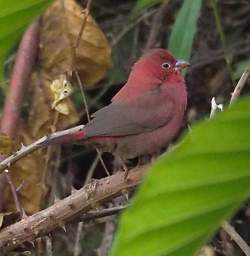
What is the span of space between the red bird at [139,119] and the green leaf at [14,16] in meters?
1.02

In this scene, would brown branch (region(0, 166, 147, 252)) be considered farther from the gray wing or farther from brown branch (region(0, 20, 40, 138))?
brown branch (region(0, 20, 40, 138))

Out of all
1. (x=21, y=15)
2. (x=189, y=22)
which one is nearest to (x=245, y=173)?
(x=21, y=15)

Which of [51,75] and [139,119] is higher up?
[51,75]

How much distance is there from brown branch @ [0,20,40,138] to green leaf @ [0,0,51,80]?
137 centimetres

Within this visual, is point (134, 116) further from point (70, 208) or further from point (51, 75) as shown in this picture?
point (70, 208)

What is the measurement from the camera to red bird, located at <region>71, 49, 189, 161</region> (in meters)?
2.97

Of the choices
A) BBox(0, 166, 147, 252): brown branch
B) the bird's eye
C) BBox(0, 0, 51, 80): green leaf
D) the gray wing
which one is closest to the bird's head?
the bird's eye

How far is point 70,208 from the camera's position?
2029mm

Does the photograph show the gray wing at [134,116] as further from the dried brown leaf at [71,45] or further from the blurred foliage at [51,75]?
the dried brown leaf at [71,45]

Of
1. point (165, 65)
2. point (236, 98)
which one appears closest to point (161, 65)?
point (165, 65)

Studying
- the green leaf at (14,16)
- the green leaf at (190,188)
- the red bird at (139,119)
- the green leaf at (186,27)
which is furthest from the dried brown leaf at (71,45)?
the green leaf at (190,188)

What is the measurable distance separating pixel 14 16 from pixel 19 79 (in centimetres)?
170

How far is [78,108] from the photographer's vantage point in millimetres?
4453

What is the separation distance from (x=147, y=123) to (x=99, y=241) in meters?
1.30
